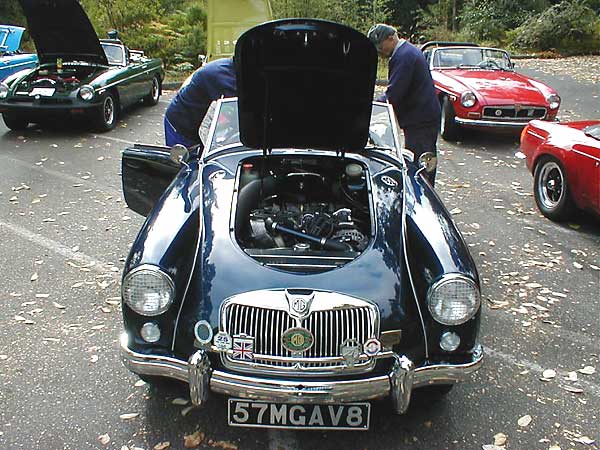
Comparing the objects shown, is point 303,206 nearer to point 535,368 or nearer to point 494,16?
point 535,368

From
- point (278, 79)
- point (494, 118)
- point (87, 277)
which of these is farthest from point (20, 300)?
point (494, 118)

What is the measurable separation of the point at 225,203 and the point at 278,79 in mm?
792

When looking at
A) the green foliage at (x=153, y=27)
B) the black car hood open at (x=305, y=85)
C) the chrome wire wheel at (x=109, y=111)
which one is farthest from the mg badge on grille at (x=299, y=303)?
the green foliage at (x=153, y=27)

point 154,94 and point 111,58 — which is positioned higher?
point 111,58

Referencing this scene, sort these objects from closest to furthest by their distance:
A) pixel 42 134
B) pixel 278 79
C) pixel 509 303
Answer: pixel 278 79 < pixel 509 303 < pixel 42 134

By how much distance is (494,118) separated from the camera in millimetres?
8500

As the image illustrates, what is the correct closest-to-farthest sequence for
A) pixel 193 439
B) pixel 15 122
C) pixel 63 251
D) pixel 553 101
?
pixel 193 439 → pixel 63 251 → pixel 553 101 → pixel 15 122

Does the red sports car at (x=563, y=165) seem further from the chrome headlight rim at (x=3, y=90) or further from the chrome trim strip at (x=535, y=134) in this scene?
the chrome headlight rim at (x=3, y=90)

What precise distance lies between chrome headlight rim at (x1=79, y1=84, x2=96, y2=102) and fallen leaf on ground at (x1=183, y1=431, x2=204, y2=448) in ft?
23.5

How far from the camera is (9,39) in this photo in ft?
41.3

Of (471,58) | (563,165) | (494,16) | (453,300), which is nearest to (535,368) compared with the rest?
(453,300)

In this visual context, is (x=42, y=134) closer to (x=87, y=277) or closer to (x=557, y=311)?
(x=87, y=277)

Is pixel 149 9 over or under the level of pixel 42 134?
over

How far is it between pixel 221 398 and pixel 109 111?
7612 millimetres
